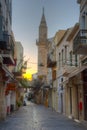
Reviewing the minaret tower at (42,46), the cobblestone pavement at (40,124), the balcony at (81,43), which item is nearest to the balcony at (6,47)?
the balcony at (81,43)

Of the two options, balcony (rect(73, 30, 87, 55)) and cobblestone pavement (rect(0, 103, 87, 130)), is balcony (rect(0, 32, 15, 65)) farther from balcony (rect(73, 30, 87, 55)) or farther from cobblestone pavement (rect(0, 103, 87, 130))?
cobblestone pavement (rect(0, 103, 87, 130))

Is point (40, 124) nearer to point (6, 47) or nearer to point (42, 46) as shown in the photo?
point (6, 47)

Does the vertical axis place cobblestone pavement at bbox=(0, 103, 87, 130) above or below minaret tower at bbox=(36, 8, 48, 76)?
below

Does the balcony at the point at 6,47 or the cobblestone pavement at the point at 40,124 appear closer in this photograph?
the cobblestone pavement at the point at 40,124

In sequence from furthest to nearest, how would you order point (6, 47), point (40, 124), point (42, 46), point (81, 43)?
point (42, 46)
point (6, 47)
point (40, 124)
point (81, 43)

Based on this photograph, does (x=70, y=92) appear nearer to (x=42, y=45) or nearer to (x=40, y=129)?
(x=40, y=129)

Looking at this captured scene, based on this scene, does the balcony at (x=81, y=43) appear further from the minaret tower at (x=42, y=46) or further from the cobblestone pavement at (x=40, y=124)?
the minaret tower at (x=42, y=46)

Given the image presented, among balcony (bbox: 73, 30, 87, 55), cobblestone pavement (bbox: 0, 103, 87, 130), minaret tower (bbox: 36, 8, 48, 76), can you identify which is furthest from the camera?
minaret tower (bbox: 36, 8, 48, 76)

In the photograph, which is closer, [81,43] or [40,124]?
[81,43]

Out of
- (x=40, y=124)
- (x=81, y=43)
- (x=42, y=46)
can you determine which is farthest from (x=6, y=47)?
(x=42, y=46)

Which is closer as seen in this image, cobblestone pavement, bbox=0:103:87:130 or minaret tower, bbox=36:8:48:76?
cobblestone pavement, bbox=0:103:87:130

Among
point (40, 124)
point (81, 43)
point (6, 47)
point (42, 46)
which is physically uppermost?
point (42, 46)

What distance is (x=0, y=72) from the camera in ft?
88.9

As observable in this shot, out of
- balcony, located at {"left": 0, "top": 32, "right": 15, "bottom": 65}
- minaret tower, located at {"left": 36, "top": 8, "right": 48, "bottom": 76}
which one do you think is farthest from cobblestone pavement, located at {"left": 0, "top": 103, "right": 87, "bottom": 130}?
minaret tower, located at {"left": 36, "top": 8, "right": 48, "bottom": 76}
